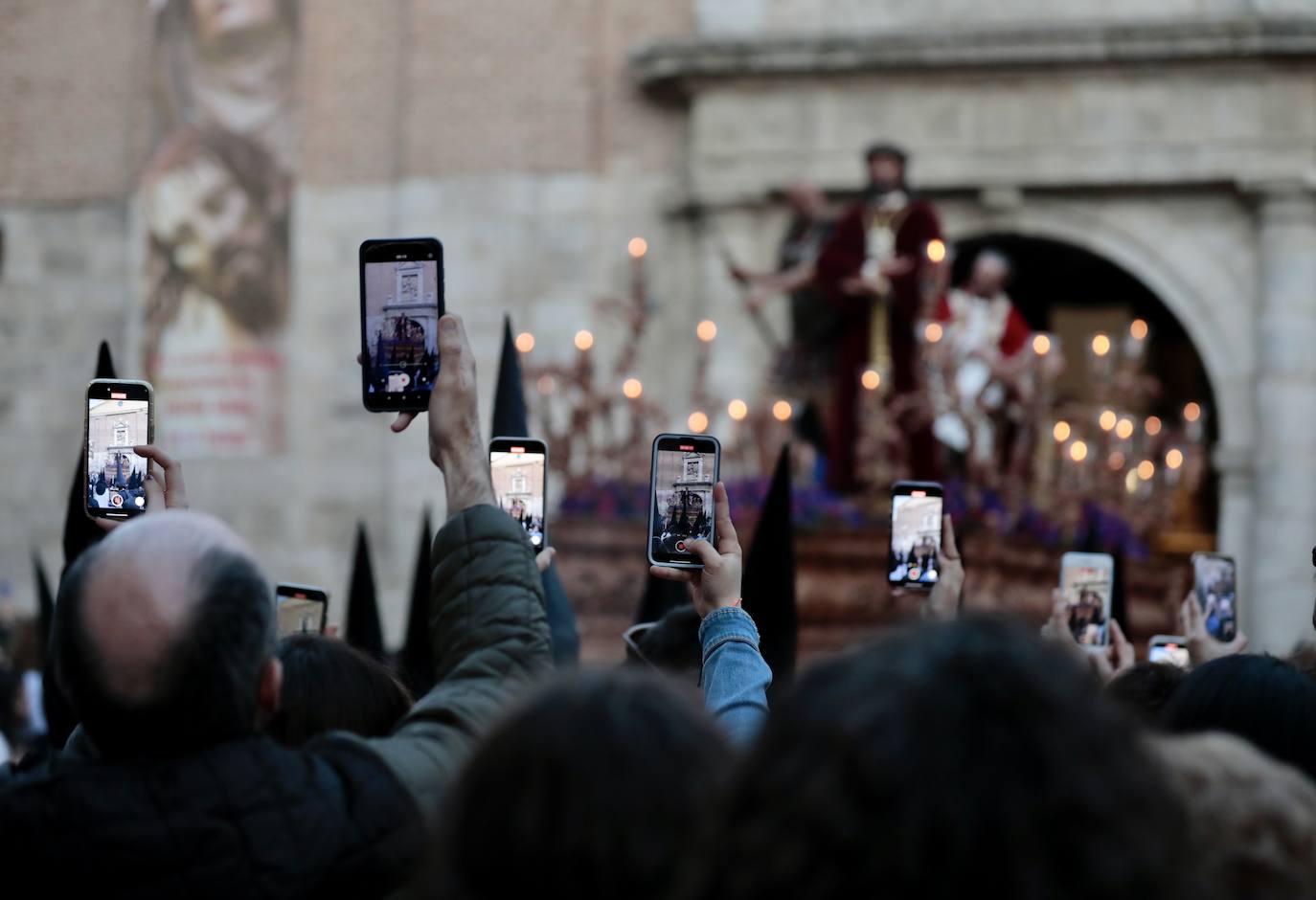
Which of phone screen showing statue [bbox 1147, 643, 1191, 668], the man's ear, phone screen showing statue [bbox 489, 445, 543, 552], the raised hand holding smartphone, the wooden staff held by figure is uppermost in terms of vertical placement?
the wooden staff held by figure

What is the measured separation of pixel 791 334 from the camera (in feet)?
47.2

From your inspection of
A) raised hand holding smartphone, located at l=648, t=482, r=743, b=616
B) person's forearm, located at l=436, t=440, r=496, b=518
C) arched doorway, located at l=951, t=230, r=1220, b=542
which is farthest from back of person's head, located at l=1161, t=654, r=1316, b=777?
arched doorway, located at l=951, t=230, r=1220, b=542

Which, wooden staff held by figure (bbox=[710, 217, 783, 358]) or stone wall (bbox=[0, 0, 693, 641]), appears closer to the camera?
wooden staff held by figure (bbox=[710, 217, 783, 358])

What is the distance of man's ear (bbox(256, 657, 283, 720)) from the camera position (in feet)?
7.44

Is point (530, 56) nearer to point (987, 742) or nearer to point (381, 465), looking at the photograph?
point (381, 465)

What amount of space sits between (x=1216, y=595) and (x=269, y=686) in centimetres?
338

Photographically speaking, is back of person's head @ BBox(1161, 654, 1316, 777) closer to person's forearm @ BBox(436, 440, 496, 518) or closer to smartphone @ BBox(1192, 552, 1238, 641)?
person's forearm @ BBox(436, 440, 496, 518)

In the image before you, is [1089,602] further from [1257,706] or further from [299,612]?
[1257,706]

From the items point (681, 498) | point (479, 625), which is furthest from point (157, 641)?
point (681, 498)

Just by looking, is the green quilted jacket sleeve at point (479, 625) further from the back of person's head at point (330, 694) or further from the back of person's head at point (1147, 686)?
the back of person's head at point (1147, 686)

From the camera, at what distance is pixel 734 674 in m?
2.71

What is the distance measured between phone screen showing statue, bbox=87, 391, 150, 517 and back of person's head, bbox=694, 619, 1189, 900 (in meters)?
2.27

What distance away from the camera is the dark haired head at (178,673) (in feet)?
7.00

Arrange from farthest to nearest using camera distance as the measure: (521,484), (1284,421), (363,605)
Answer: (1284,421) < (363,605) < (521,484)
